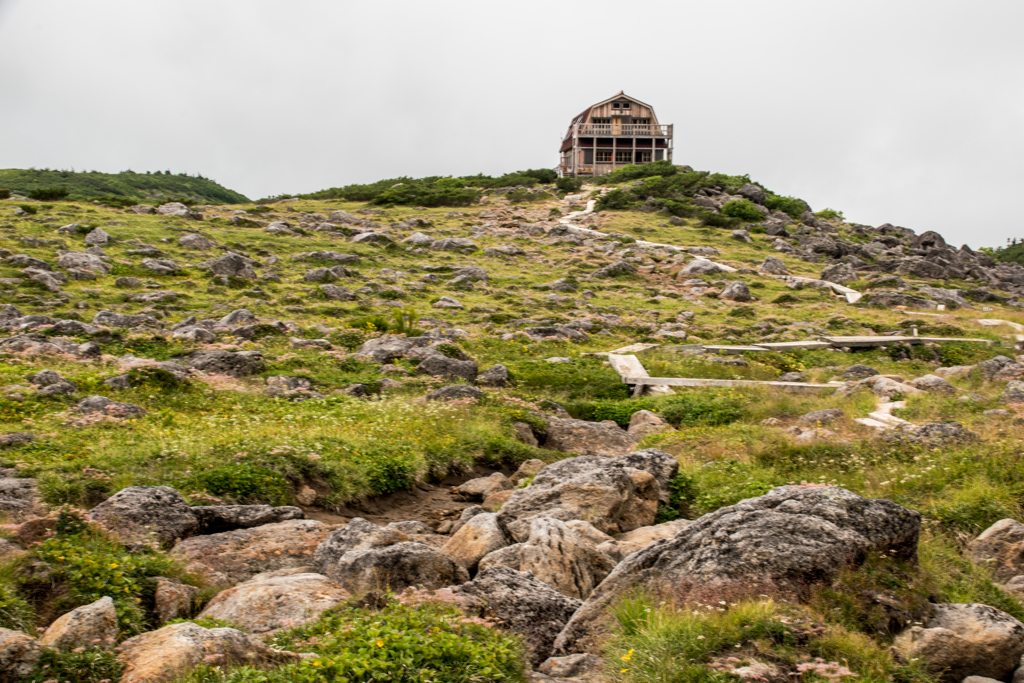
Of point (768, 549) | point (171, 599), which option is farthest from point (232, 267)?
point (768, 549)

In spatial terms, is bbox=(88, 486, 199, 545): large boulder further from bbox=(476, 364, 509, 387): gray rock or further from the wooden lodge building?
the wooden lodge building

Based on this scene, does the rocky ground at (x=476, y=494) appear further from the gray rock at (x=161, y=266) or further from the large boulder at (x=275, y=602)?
the gray rock at (x=161, y=266)

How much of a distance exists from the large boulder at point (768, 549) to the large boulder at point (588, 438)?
346 inches

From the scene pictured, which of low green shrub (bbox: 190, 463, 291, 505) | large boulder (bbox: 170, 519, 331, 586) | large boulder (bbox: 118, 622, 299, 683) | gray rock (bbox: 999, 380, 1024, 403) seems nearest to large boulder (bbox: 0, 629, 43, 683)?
large boulder (bbox: 118, 622, 299, 683)

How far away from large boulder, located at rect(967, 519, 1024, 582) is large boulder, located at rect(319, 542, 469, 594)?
664cm

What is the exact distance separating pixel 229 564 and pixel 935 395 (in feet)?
56.5

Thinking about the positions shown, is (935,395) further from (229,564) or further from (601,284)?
(601,284)

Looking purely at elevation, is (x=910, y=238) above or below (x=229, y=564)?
above

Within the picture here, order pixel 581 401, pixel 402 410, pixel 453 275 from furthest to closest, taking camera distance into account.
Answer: pixel 453 275 → pixel 581 401 → pixel 402 410

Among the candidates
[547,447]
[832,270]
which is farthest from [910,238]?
[547,447]

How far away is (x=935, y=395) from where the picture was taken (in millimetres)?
16828

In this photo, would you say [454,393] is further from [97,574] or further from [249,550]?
[97,574]

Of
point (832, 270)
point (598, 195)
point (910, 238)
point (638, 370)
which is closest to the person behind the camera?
point (638, 370)

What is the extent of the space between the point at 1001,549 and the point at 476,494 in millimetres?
8680
